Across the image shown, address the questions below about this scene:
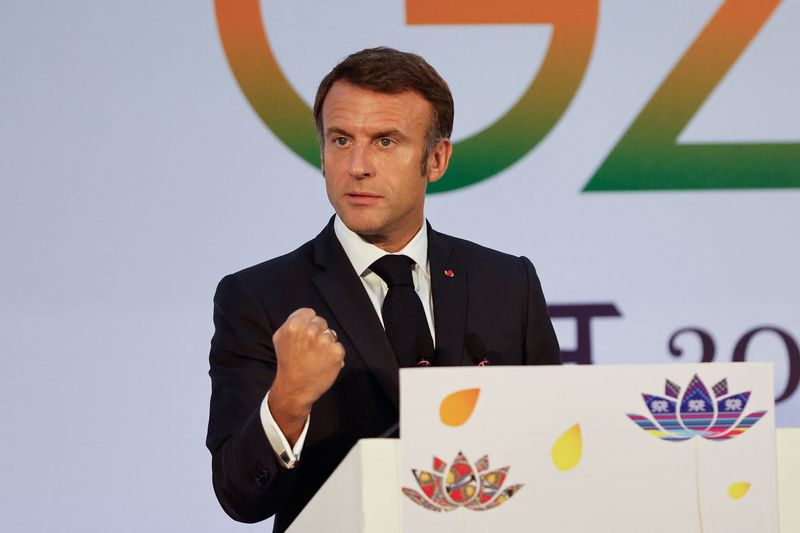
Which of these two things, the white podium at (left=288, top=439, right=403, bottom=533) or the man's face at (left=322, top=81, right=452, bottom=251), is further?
the man's face at (left=322, top=81, right=452, bottom=251)

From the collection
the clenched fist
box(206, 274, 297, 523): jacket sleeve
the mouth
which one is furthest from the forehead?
the clenched fist

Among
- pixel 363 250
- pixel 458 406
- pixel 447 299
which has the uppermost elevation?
pixel 363 250

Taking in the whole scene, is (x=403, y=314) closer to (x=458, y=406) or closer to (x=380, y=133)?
(x=380, y=133)

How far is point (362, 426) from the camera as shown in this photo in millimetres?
2160

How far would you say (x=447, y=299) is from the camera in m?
2.32

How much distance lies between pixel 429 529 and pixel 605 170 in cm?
Result: 225

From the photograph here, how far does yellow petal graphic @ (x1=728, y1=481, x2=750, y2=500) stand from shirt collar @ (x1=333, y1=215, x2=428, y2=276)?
103cm

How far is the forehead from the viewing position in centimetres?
225

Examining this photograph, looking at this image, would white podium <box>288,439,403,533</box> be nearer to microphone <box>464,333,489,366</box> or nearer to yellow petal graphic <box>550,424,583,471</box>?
yellow petal graphic <box>550,424,583,471</box>

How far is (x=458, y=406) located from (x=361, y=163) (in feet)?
3.09

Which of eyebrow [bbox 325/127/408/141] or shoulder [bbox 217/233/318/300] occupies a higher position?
eyebrow [bbox 325/127/408/141]

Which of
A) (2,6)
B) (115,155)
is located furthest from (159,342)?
(2,6)

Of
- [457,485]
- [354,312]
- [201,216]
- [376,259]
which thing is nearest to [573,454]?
[457,485]

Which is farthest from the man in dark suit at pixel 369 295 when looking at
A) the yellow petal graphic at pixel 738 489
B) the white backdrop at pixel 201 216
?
the white backdrop at pixel 201 216
